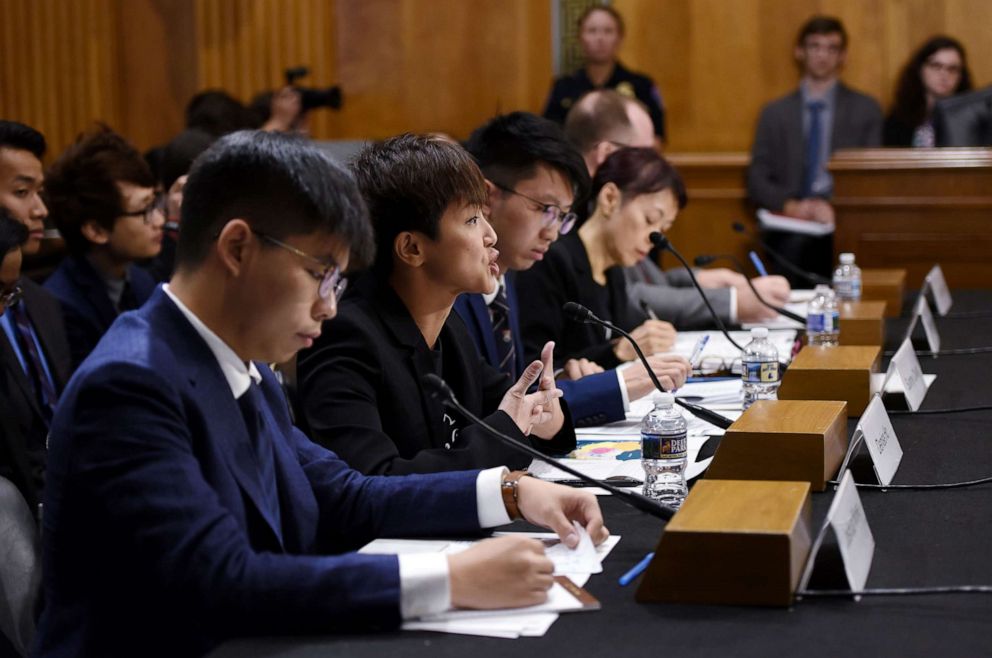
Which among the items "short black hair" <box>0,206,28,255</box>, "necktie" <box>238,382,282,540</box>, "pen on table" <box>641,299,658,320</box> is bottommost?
"pen on table" <box>641,299,658,320</box>

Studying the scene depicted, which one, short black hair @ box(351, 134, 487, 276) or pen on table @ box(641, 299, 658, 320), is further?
pen on table @ box(641, 299, 658, 320)

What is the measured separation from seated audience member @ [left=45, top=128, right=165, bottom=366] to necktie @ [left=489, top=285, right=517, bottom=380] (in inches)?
51.3

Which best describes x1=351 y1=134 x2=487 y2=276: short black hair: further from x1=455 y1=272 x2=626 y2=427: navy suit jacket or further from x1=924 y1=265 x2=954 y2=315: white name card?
x1=924 y1=265 x2=954 y2=315: white name card

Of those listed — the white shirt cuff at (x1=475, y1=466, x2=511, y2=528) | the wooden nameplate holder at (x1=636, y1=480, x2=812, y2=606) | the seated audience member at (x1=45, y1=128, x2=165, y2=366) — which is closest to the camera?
the wooden nameplate holder at (x1=636, y1=480, x2=812, y2=606)

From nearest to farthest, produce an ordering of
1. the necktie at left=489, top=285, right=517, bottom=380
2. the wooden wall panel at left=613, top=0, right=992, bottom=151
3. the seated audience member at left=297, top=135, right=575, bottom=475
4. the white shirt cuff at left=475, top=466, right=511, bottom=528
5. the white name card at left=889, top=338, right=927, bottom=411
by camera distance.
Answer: the white shirt cuff at left=475, top=466, right=511, bottom=528
the seated audience member at left=297, top=135, right=575, bottom=475
the white name card at left=889, top=338, right=927, bottom=411
the necktie at left=489, top=285, right=517, bottom=380
the wooden wall panel at left=613, top=0, right=992, bottom=151

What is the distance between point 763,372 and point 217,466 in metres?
1.38

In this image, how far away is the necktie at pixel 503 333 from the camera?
282 centimetres

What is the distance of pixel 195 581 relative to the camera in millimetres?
1379

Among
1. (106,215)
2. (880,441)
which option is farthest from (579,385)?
(106,215)

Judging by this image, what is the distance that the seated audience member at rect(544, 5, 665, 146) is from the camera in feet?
22.2

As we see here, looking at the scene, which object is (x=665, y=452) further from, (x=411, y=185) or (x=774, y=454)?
(x=411, y=185)

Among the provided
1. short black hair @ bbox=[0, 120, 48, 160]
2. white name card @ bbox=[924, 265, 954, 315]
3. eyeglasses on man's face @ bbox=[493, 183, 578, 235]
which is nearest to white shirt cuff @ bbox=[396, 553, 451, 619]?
eyeglasses on man's face @ bbox=[493, 183, 578, 235]

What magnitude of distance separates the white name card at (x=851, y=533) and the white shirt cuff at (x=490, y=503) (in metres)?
0.43

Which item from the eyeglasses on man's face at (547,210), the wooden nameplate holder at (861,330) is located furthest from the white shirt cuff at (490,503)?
the wooden nameplate holder at (861,330)
